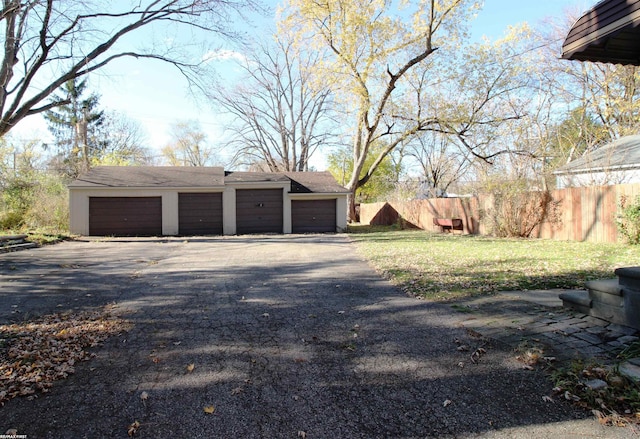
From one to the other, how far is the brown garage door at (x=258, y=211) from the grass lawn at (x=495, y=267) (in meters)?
10.1

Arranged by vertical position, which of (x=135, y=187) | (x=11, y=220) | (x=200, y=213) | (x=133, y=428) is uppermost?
(x=135, y=187)

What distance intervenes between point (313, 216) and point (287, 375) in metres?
17.6

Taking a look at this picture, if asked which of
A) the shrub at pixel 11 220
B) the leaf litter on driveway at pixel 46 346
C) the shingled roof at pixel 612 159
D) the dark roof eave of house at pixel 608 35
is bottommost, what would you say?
the leaf litter on driveway at pixel 46 346

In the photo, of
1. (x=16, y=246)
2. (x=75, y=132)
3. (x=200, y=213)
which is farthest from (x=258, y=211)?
(x=75, y=132)

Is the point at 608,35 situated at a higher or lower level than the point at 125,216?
higher

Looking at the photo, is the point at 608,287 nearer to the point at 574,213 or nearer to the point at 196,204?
the point at 574,213

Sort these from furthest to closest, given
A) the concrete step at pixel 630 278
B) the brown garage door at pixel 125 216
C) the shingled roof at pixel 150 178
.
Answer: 1. the shingled roof at pixel 150 178
2. the brown garage door at pixel 125 216
3. the concrete step at pixel 630 278

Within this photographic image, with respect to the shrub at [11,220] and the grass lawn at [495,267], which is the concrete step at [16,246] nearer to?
the shrub at [11,220]

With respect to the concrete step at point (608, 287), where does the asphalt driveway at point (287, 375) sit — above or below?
below

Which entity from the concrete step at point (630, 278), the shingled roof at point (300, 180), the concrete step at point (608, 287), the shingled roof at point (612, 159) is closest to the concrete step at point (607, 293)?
the concrete step at point (608, 287)

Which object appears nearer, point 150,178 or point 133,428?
point 133,428

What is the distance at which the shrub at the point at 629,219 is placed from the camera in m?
9.93

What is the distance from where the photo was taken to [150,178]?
1998 centimetres

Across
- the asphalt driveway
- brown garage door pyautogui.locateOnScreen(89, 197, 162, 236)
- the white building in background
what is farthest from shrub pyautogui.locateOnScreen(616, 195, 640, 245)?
brown garage door pyautogui.locateOnScreen(89, 197, 162, 236)
